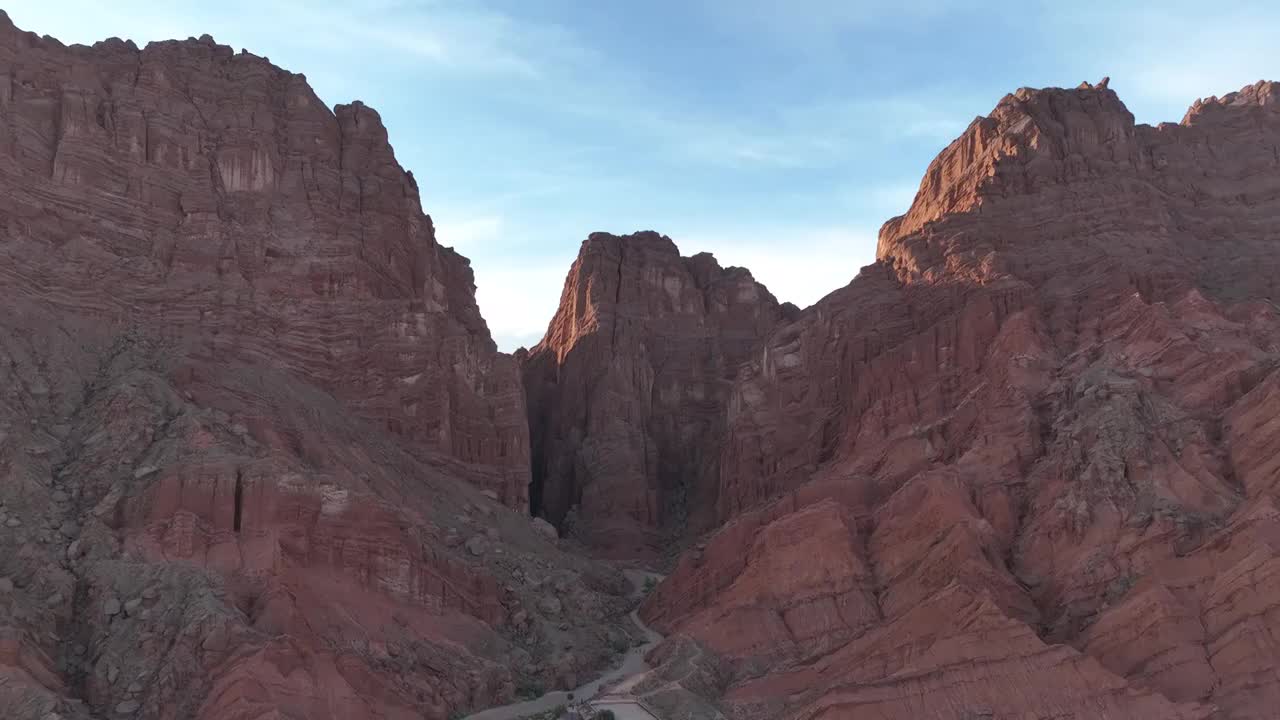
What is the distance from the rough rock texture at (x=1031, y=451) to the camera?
62812 mm

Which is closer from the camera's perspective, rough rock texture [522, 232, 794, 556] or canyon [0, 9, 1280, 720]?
canyon [0, 9, 1280, 720]

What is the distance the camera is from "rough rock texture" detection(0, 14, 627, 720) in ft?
208

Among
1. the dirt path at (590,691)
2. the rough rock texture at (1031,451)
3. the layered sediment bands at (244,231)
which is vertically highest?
the layered sediment bands at (244,231)

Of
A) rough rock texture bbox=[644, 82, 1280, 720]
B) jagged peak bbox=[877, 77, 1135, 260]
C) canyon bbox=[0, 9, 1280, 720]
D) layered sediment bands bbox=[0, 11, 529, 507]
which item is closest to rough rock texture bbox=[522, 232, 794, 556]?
canyon bbox=[0, 9, 1280, 720]

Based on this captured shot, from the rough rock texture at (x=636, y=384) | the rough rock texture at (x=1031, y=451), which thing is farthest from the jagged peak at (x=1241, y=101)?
the rough rock texture at (x=636, y=384)

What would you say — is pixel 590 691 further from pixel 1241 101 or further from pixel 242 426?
pixel 1241 101

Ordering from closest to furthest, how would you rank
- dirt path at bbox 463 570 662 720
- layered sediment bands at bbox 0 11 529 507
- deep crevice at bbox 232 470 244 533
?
dirt path at bbox 463 570 662 720 < deep crevice at bbox 232 470 244 533 < layered sediment bands at bbox 0 11 529 507

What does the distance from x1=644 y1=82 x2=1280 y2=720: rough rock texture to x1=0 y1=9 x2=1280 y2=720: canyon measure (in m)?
0.24

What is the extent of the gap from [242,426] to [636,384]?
60015 mm

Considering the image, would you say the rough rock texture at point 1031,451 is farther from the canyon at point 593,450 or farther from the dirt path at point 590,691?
the dirt path at point 590,691

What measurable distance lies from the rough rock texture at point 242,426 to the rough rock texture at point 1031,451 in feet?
47.6

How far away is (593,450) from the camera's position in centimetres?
12794

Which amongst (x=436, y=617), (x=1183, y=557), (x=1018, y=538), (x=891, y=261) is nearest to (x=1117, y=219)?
(x=891, y=261)

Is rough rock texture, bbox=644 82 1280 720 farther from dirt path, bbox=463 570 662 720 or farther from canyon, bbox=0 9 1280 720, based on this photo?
dirt path, bbox=463 570 662 720
